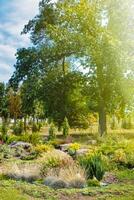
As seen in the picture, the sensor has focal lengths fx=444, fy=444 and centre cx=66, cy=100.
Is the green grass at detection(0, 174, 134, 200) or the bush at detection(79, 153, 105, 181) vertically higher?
the bush at detection(79, 153, 105, 181)

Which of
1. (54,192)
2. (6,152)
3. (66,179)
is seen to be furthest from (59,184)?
(6,152)

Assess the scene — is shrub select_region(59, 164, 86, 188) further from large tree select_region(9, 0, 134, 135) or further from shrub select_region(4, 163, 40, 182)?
large tree select_region(9, 0, 134, 135)

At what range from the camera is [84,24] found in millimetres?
37000

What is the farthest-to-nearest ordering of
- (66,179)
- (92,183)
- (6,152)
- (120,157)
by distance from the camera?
1. (6,152)
2. (120,157)
3. (92,183)
4. (66,179)

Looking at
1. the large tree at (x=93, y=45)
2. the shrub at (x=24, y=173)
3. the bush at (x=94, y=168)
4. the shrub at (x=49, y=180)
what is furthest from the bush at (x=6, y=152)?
the large tree at (x=93, y=45)

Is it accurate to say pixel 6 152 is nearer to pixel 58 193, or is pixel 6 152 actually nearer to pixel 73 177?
pixel 73 177

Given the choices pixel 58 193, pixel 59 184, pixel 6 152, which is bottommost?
pixel 58 193

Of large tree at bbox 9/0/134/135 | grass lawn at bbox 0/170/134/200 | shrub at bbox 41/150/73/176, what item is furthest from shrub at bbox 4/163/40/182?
large tree at bbox 9/0/134/135

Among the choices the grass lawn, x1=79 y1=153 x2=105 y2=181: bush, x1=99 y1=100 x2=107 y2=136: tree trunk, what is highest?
x1=99 y1=100 x2=107 y2=136: tree trunk

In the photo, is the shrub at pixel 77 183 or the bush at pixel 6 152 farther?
the bush at pixel 6 152

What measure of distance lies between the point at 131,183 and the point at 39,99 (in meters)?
25.8

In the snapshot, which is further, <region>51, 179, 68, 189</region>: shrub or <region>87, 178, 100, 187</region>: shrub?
<region>87, 178, 100, 187</region>: shrub

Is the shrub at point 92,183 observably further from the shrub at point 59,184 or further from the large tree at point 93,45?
the large tree at point 93,45

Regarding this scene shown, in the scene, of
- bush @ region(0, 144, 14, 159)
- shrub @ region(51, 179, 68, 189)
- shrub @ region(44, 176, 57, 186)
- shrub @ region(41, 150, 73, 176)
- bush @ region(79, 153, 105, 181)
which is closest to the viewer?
shrub @ region(51, 179, 68, 189)
